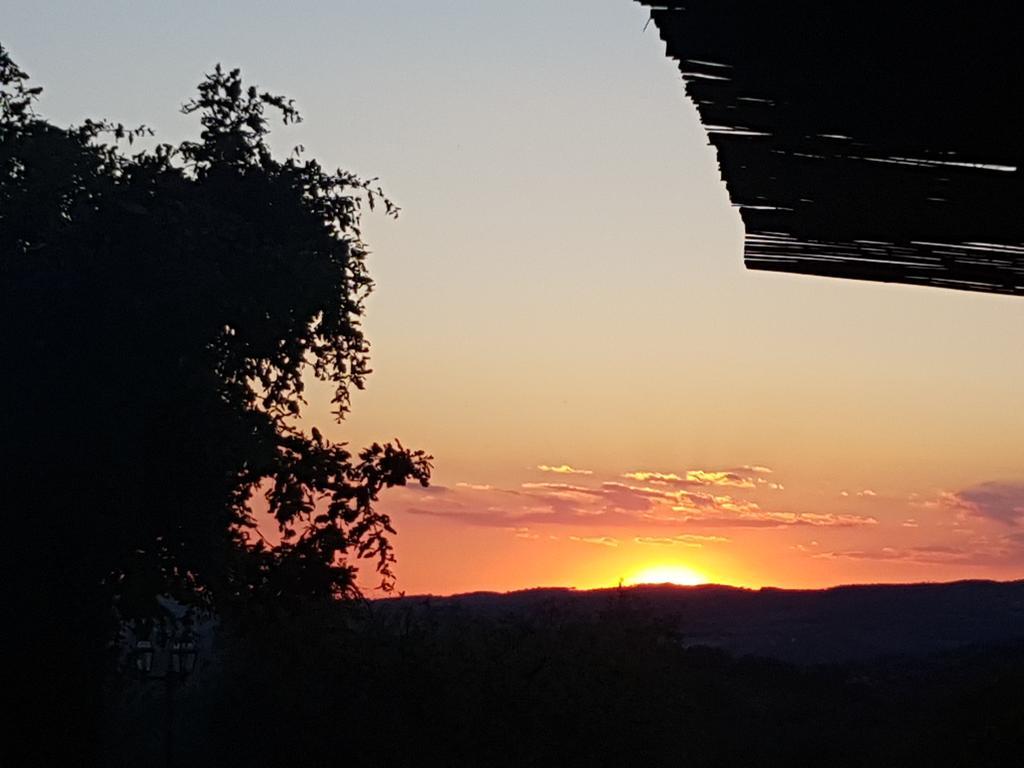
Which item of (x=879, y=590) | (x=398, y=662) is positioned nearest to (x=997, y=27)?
(x=398, y=662)

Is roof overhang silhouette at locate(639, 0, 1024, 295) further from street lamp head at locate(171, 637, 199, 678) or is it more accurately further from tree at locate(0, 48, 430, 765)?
street lamp head at locate(171, 637, 199, 678)

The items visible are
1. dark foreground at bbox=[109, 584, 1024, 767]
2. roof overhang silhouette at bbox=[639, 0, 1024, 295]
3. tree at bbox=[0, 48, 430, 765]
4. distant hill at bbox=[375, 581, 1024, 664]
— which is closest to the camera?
roof overhang silhouette at bbox=[639, 0, 1024, 295]

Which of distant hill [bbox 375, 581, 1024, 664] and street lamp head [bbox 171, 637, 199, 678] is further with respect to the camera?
distant hill [bbox 375, 581, 1024, 664]

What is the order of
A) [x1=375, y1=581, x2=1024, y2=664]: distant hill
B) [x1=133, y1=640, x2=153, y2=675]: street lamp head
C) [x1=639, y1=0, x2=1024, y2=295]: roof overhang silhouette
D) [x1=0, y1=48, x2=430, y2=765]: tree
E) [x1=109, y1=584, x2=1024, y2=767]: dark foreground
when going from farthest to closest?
[x1=375, y1=581, x2=1024, y2=664]: distant hill < [x1=109, y1=584, x2=1024, y2=767]: dark foreground < [x1=133, y1=640, x2=153, y2=675]: street lamp head < [x1=0, y1=48, x2=430, y2=765]: tree < [x1=639, y1=0, x2=1024, y2=295]: roof overhang silhouette

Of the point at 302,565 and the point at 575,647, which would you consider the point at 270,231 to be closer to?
the point at 302,565

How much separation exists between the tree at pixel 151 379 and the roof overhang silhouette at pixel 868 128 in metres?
19.0

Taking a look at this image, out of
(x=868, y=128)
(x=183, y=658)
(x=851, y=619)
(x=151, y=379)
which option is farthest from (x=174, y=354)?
(x=851, y=619)

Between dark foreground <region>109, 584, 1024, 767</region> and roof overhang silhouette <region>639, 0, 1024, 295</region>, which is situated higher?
roof overhang silhouette <region>639, 0, 1024, 295</region>

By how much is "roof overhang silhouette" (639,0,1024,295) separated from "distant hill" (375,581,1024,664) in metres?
51.0

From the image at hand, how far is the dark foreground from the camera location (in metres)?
29.7

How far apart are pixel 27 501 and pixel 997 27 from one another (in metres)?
20.7

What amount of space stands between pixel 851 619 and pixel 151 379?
51.6 metres

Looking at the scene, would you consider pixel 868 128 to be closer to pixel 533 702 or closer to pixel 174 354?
pixel 174 354

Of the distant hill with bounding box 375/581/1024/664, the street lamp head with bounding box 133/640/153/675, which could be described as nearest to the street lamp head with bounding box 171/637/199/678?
the street lamp head with bounding box 133/640/153/675
